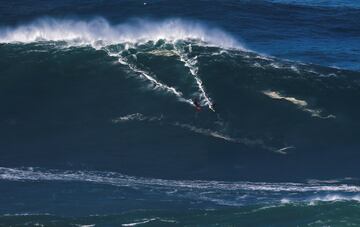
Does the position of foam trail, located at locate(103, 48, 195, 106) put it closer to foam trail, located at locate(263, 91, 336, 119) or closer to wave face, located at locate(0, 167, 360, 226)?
foam trail, located at locate(263, 91, 336, 119)

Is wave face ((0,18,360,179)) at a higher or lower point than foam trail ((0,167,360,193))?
higher

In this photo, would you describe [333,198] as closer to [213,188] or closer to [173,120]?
[213,188]

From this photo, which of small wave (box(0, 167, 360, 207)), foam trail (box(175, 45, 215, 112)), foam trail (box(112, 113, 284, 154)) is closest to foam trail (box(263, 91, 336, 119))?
foam trail (box(175, 45, 215, 112))

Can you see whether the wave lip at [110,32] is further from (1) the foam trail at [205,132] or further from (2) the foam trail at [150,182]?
(2) the foam trail at [150,182]

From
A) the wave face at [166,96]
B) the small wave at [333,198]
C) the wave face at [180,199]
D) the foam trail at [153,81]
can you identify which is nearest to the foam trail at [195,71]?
the wave face at [166,96]

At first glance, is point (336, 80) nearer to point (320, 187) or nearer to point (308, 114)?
point (308, 114)

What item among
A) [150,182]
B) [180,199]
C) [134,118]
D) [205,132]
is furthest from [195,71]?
[180,199]
